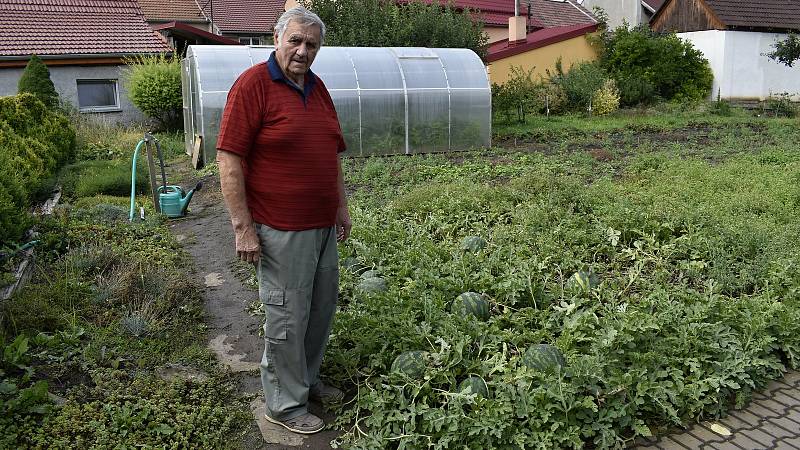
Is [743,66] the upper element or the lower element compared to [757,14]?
lower

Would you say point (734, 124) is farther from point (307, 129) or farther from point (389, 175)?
point (307, 129)

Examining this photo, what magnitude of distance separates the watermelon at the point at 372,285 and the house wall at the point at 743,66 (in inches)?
923

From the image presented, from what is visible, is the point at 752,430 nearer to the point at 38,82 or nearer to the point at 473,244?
the point at 473,244

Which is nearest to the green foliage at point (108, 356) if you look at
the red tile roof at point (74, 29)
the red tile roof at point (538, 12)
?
the red tile roof at point (74, 29)

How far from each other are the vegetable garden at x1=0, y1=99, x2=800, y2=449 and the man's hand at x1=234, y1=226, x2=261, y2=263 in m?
1.03

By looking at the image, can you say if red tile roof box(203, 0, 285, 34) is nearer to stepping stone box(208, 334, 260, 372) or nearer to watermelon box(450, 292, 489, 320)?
stepping stone box(208, 334, 260, 372)

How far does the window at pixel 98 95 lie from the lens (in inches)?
792

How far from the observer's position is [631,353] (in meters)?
4.22

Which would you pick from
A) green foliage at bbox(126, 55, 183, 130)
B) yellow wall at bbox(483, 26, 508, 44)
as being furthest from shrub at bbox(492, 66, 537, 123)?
yellow wall at bbox(483, 26, 508, 44)

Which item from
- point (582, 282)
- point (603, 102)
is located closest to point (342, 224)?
point (582, 282)

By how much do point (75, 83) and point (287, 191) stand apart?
60.9ft

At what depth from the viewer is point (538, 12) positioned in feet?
108

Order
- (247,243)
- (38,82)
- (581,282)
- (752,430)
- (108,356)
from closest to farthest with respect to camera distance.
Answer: (247,243) → (752,430) → (108,356) → (581,282) → (38,82)

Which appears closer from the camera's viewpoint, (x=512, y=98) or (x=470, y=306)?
(x=470, y=306)
